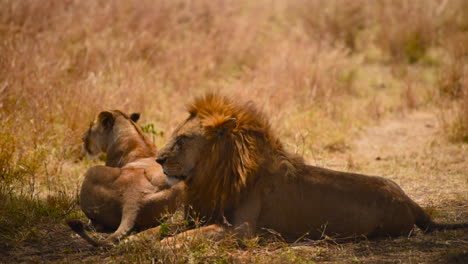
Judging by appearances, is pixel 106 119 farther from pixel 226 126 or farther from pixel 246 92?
pixel 246 92

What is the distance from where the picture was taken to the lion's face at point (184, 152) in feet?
14.9

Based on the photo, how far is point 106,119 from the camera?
603 cm

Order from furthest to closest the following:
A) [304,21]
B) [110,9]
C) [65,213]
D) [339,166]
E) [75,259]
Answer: [304,21]
[110,9]
[339,166]
[65,213]
[75,259]

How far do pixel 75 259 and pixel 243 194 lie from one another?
1.16 metres

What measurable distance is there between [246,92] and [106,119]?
9.69 feet

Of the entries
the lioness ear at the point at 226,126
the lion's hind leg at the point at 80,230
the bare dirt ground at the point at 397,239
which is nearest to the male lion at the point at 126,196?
the lion's hind leg at the point at 80,230

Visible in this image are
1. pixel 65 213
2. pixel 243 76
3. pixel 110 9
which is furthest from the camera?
pixel 110 9

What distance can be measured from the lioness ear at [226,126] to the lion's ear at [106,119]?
1759 mm

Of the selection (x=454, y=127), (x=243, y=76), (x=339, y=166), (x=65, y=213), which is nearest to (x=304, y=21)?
(x=243, y=76)

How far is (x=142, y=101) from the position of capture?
27.7ft

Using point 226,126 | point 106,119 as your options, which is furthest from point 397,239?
point 106,119

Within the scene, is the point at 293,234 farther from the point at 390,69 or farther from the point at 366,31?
the point at 366,31

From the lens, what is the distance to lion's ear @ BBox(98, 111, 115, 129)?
6000mm

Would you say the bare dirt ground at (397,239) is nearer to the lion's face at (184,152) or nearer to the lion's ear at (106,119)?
the lion's face at (184,152)
